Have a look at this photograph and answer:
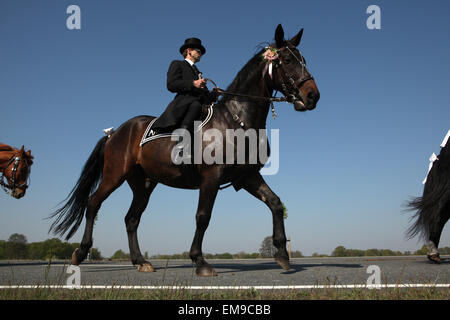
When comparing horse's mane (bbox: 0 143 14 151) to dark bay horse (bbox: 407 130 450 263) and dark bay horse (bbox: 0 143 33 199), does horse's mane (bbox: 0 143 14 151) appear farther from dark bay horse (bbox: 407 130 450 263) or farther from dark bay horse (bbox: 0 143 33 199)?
dark bay horse (bbox: 407 130 450 263)

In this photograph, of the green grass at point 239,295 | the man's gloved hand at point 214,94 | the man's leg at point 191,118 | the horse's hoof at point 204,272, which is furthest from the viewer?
the man's gloved hand at point 214,94

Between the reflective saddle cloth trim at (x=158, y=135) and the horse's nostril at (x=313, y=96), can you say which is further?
the reflective saddle cloth trim at (x=158, y=135)

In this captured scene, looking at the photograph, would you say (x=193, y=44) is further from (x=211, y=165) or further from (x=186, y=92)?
(x=211, y=165)

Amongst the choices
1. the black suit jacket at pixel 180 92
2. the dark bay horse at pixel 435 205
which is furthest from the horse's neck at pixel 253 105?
the dark bay horse at pixel 435 205

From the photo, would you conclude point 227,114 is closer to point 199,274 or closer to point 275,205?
point 275,205

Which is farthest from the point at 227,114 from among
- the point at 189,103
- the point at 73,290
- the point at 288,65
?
the point at 73,290

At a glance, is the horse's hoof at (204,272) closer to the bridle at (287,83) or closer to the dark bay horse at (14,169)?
the bridle at (287,83)

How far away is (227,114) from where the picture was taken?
619 centimetres

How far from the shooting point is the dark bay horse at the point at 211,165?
578 centimetres

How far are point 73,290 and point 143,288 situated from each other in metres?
0.75

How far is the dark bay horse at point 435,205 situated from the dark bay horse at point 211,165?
148 inches

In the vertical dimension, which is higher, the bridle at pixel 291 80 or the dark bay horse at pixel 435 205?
the bridle at pixel 291 80

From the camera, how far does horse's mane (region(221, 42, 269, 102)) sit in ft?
20.6

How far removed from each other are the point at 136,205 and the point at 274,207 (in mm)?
2979
